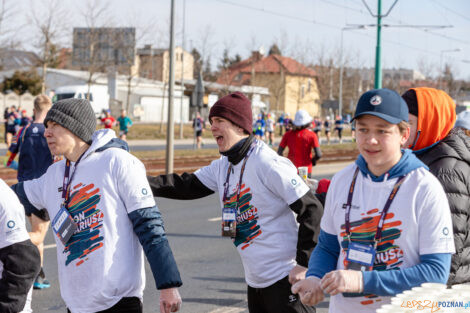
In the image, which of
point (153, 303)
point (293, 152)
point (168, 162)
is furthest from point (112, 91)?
point (153, 303)

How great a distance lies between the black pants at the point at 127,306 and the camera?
129 inches

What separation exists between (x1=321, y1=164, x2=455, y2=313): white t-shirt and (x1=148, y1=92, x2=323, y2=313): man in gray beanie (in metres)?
0.96

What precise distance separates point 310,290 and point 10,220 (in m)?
1.38

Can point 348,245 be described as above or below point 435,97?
below

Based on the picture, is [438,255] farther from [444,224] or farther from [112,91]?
[112,91]

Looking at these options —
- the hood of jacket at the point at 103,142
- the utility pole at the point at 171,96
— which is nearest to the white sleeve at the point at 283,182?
the hood of jacket at the point at 103,142

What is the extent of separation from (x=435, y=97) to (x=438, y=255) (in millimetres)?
1033

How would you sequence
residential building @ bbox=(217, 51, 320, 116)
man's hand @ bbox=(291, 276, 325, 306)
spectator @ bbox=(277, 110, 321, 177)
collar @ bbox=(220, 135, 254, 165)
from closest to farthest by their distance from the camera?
1. man's hand @ bbox=(291, 276, 325, 306)
2. collar @ bbox=(220, 135, 254, 165)
3. spectator @ bbox=(277, 110, 321, 177)
4. residential building @ bbox=(217, 51, 320, 116)

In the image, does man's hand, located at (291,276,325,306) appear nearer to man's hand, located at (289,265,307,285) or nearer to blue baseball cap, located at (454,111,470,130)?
man's hand, located at (289,265,307,285)

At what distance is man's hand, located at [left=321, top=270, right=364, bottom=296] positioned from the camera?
7.93ft

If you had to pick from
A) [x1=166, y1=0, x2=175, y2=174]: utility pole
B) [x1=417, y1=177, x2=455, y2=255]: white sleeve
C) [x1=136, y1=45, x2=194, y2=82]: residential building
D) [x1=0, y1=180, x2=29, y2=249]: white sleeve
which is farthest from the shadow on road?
[x1=136, y1=45, x2=194, y2=82]: residential building

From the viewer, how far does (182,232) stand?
34.5 ft

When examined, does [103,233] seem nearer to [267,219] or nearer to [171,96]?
[267,219]

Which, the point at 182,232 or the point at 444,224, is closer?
the point at 444,224
